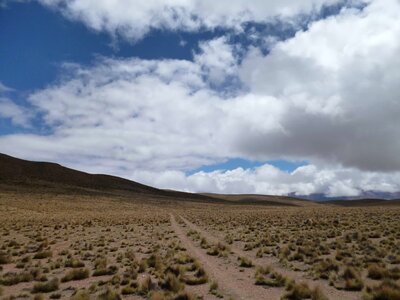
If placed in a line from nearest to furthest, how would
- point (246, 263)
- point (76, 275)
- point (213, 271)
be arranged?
point (76, 275) < point (213, 271) < point (246, 263)

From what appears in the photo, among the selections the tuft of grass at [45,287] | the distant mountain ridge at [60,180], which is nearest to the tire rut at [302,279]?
the tuft of grass at [45,287]

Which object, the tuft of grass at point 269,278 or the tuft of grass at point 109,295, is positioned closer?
the tuft of grass at point 109,295

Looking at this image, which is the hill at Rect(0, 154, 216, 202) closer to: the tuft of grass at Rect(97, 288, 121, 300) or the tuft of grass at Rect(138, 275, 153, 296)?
the tuft of grass at Rect(138, 275, 153, 296)

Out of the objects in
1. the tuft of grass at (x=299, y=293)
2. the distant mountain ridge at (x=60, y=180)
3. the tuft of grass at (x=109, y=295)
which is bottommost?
the tuft of grass at (x=109, y=295)

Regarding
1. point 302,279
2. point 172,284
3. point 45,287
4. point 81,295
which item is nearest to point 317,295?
point 302,279

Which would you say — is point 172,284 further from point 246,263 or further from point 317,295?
point 246,263

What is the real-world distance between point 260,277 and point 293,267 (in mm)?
2932

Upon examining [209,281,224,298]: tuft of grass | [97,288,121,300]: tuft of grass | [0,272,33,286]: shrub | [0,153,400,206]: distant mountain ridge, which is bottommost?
[0,272,33,286]: shrub

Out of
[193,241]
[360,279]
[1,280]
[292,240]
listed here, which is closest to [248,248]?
[292,240]

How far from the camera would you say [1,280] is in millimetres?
14398

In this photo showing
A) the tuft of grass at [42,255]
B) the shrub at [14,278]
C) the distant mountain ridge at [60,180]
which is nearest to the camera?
the shrub at [14,278]

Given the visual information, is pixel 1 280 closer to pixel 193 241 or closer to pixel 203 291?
pixel 203 291

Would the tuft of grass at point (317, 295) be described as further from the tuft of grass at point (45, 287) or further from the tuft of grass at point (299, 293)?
the tuft of grass at point (45, 287)

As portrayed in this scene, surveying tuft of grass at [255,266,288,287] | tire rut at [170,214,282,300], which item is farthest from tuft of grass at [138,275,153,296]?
tuft of grass at [255,266,288,287]
